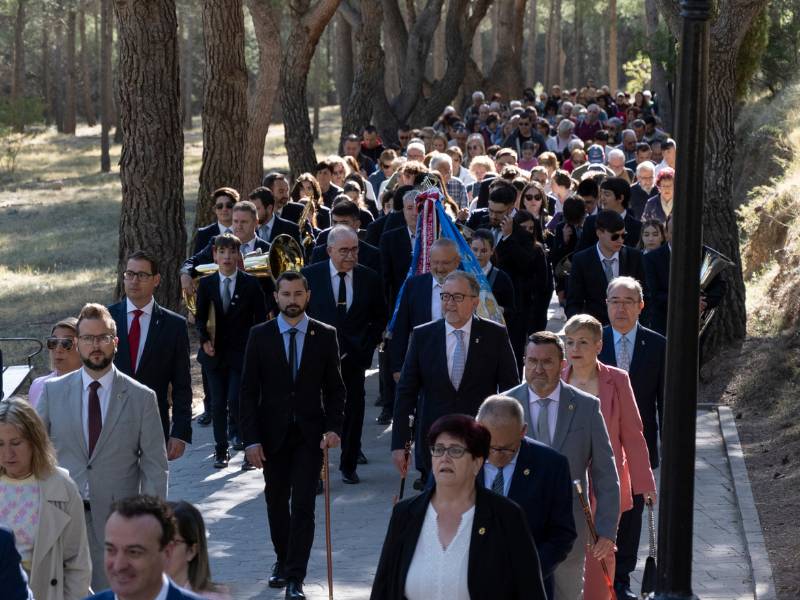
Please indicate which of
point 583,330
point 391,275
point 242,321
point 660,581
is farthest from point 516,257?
point 660,581

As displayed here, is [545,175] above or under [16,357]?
above

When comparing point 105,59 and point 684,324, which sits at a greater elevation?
point 105,59

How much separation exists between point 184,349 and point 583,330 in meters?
2.86

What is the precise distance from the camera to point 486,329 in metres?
9.41

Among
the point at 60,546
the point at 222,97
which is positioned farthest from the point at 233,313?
the point at 222,97

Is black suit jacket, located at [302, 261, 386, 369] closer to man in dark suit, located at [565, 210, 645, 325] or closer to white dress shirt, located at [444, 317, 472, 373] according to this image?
man in dark suit, located at [565, 210, 645, 325]

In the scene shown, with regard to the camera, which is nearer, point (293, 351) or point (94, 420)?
point (94, 420)

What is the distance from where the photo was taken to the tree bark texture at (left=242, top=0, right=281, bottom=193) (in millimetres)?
21781

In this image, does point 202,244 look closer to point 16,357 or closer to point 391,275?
point 391,275

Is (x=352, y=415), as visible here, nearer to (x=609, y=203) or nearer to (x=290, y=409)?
(x=290, y=409)

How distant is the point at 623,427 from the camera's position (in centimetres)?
819

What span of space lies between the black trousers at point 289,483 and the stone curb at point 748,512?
280cm

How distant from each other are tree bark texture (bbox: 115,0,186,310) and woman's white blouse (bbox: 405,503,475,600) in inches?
455

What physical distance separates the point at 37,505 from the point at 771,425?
8828 millimetres
